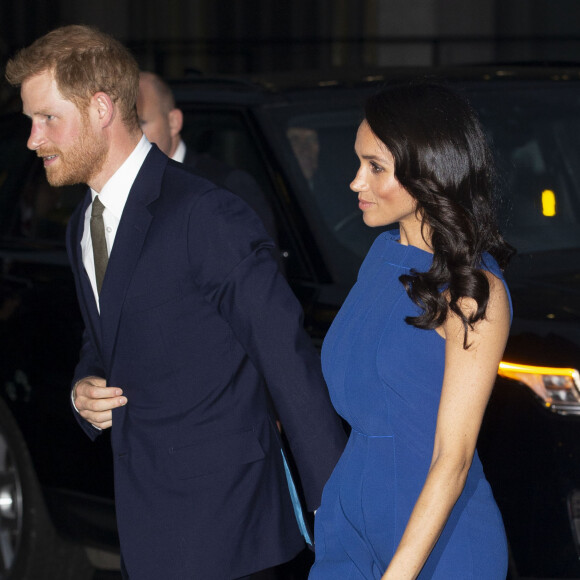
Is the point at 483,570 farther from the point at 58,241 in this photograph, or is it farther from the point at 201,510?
the point at 58,241

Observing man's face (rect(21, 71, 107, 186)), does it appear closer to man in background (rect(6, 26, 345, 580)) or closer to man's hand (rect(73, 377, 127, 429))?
man in background (rect(6, 26, 345, 580))

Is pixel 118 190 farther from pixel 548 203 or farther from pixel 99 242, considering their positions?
pixel 548 203

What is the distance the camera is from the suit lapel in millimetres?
2875

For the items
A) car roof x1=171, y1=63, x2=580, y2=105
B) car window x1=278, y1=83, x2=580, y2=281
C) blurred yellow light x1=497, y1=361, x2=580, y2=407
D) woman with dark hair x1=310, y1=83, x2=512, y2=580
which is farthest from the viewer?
car roof x1=171, y1=63, x2=580, y2=105

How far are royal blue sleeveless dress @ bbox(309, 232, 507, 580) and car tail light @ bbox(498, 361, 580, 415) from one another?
0.70m

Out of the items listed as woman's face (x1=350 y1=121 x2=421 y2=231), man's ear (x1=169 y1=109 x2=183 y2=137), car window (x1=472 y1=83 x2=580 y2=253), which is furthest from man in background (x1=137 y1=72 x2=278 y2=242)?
woman's face (x1=350 y1=121 x2=421 y2=231)

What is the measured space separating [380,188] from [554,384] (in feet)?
3.00

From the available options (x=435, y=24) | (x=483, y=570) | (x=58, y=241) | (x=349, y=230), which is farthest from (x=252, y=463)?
(x=435, y=24)

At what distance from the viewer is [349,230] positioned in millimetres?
4105

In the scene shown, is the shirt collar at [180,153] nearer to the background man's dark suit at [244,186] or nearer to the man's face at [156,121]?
the man's face at [156,121]

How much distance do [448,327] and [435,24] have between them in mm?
14029

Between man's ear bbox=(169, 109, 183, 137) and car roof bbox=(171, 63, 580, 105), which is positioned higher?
car roof bbox=(171, 63, 580, 105)

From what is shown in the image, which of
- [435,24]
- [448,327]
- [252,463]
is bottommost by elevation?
[435,24]

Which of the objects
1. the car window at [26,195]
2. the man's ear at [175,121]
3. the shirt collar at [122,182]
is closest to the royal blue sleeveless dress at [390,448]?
the shirt collar at [122,182]
